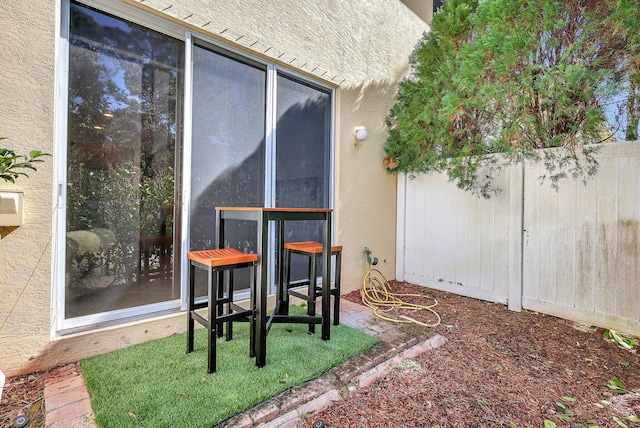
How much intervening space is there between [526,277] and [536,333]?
0.81m

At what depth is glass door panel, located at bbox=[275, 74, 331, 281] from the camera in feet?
11.9

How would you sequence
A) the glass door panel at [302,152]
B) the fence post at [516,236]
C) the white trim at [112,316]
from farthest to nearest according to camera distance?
the fence post at [516,236] < the glass door panel at [302,152] < the white trim at [112,316]

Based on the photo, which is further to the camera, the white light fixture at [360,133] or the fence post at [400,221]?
the fence post at [400,221]

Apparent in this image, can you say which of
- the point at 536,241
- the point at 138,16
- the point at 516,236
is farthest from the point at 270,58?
the point at 536,241

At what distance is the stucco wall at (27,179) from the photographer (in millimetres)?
2057

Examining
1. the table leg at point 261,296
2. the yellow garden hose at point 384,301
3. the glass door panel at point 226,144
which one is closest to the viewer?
the table leg at point 261,296

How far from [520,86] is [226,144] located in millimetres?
3287

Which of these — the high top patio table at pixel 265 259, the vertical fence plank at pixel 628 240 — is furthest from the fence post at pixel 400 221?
the high top patio table at pixel 265 259

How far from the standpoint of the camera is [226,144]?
3.11 metres

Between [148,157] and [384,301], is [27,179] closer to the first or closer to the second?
[148,157]

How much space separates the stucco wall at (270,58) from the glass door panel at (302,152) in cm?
19

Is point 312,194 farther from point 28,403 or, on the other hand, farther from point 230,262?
point 28,403

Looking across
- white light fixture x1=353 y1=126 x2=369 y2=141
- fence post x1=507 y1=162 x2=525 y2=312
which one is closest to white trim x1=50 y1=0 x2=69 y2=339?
white light fixture x1=353 y1=126 x2=369 y2=141

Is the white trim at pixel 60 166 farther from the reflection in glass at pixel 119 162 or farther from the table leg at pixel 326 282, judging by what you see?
the table leg at pixel 326 282
